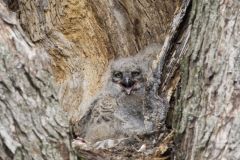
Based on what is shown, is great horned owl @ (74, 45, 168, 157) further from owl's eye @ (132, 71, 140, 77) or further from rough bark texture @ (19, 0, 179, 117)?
rough bark texture @ (19, 0, 179, 117)

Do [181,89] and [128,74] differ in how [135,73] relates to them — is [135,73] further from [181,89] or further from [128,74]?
[181,89]

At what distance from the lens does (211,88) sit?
3006 millimetres

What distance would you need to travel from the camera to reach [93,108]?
433cm

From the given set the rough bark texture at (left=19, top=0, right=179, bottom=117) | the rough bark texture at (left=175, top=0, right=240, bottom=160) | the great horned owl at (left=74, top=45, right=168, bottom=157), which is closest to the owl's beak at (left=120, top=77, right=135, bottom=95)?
the great horned owl at (left=74, top=45, right=168, bottom=157)

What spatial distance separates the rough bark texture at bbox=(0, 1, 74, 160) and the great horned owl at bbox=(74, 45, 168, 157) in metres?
0.77

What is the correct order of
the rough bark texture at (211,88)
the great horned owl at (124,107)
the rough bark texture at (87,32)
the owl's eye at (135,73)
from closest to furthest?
the rough bark texture at (211,88), the great horned owl at (124,107), the rough bark texture at (87,32), the owl's eye at (135,73)

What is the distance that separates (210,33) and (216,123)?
1.67 feet

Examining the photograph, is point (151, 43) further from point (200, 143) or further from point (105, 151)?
point (200, 143)

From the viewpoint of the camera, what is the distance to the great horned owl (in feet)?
11.8

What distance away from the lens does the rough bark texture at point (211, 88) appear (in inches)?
116

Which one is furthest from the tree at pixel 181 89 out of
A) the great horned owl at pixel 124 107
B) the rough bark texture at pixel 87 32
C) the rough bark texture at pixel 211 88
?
the rough bark texture at pixel 87 32

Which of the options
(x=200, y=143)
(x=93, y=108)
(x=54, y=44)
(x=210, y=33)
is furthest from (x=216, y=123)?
(x=54, y=44)

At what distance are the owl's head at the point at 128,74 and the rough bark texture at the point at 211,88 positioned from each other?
1.38m

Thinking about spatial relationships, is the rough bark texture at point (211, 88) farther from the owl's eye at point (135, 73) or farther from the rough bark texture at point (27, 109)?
the owl's eye at point (135, 73)
